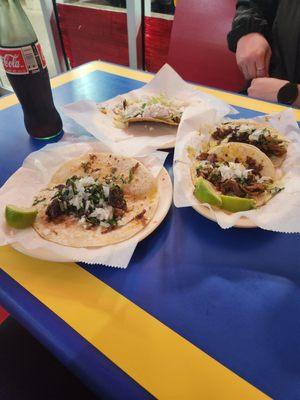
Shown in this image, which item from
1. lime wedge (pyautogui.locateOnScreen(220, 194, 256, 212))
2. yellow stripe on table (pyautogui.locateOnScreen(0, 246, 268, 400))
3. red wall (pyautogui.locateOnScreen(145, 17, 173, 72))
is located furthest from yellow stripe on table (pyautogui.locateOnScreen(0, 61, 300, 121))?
red wall (pyautogui.locateOnScreen(145, 17, 173, 72))

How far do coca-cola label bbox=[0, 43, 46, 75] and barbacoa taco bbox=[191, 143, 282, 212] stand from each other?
0.86 m

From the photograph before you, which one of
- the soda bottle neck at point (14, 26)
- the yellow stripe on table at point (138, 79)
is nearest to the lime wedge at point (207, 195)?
the yellow stripe on table at point (138, 79)

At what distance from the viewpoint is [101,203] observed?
1148 millimetres

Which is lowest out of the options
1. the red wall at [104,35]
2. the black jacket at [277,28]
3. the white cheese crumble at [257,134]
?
the red wall at [104,35]

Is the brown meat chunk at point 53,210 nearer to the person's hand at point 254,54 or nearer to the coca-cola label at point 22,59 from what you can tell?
the coca-cola label at point 22,59

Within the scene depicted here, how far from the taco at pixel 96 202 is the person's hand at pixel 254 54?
1.38 m

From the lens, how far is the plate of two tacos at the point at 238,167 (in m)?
1.10

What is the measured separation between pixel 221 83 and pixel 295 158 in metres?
1.71

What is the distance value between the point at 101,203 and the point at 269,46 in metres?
1.85

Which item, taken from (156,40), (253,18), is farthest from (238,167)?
(156,40)

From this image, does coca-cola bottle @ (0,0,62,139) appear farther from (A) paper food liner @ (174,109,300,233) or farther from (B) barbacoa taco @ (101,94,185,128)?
(A) paper food liner @ (174,109,300,233)

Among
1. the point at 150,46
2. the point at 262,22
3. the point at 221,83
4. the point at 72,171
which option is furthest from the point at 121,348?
the point at 150,46

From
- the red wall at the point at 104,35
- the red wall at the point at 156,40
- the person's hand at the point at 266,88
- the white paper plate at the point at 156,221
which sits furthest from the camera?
the red wall at the point at 104,35

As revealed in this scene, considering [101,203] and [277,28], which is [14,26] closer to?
[101,203]
